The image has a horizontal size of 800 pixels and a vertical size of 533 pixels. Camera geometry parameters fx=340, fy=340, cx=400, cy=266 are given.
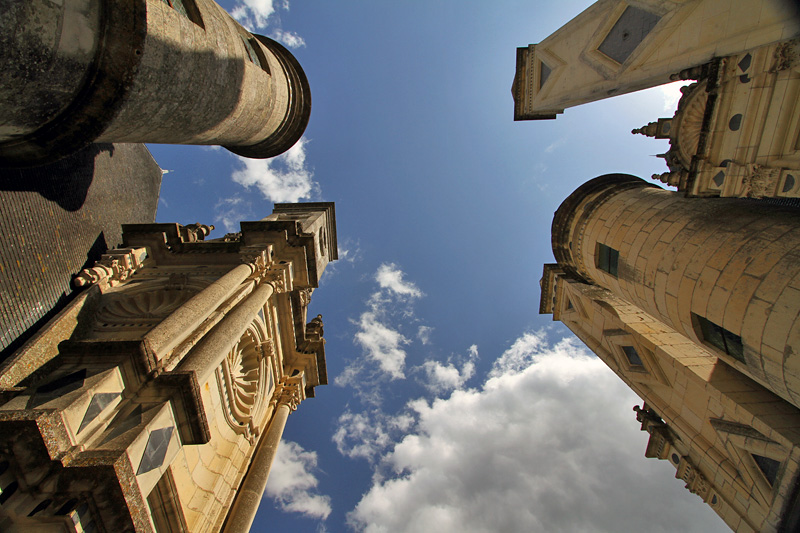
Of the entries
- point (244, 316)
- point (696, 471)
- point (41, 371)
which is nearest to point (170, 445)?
point (244, 316)

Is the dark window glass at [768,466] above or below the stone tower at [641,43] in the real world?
below

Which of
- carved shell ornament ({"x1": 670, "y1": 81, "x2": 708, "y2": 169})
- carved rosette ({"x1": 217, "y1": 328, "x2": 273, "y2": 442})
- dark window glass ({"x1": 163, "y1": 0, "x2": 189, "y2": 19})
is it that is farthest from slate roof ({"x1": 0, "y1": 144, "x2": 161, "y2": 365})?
carved shell ornament ({"x1": 670, "y1": 81, "x2": 708, "y2": 169})

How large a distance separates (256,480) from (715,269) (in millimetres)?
14166

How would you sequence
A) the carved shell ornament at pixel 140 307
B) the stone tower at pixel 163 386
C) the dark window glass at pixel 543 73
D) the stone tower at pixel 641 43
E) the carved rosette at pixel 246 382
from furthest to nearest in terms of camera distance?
1. the dark window glass at pixel 543 73
2. the carved rosette at pixel 246 382
3. the carved shell ornament at pixel 140 307
4. the stone tower at pixel 641 43
5. the stone tower at pixel 163 386

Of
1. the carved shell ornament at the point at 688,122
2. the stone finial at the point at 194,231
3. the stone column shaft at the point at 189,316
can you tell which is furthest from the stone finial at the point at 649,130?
the stone finial at the point at 194,231

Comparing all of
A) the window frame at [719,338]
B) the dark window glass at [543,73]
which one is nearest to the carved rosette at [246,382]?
the window frame at [719,338]

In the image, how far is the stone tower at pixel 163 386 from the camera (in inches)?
181

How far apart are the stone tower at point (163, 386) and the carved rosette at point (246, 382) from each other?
0.21 feet

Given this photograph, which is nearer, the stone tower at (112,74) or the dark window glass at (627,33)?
the stone tower at (112,74)

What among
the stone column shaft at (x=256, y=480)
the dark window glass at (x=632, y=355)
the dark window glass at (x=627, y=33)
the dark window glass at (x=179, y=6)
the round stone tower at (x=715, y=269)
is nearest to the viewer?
the round stone tower at (x=715, y=269)

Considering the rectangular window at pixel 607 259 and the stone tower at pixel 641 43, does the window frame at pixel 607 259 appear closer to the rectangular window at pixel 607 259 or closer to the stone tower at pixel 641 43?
the rectangular window at pixel 607 259

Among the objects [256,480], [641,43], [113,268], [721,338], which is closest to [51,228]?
[113,268]

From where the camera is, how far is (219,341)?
8.44m

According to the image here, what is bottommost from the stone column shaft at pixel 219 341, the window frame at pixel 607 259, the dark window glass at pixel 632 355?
the dark window glass at pixel 632 355
